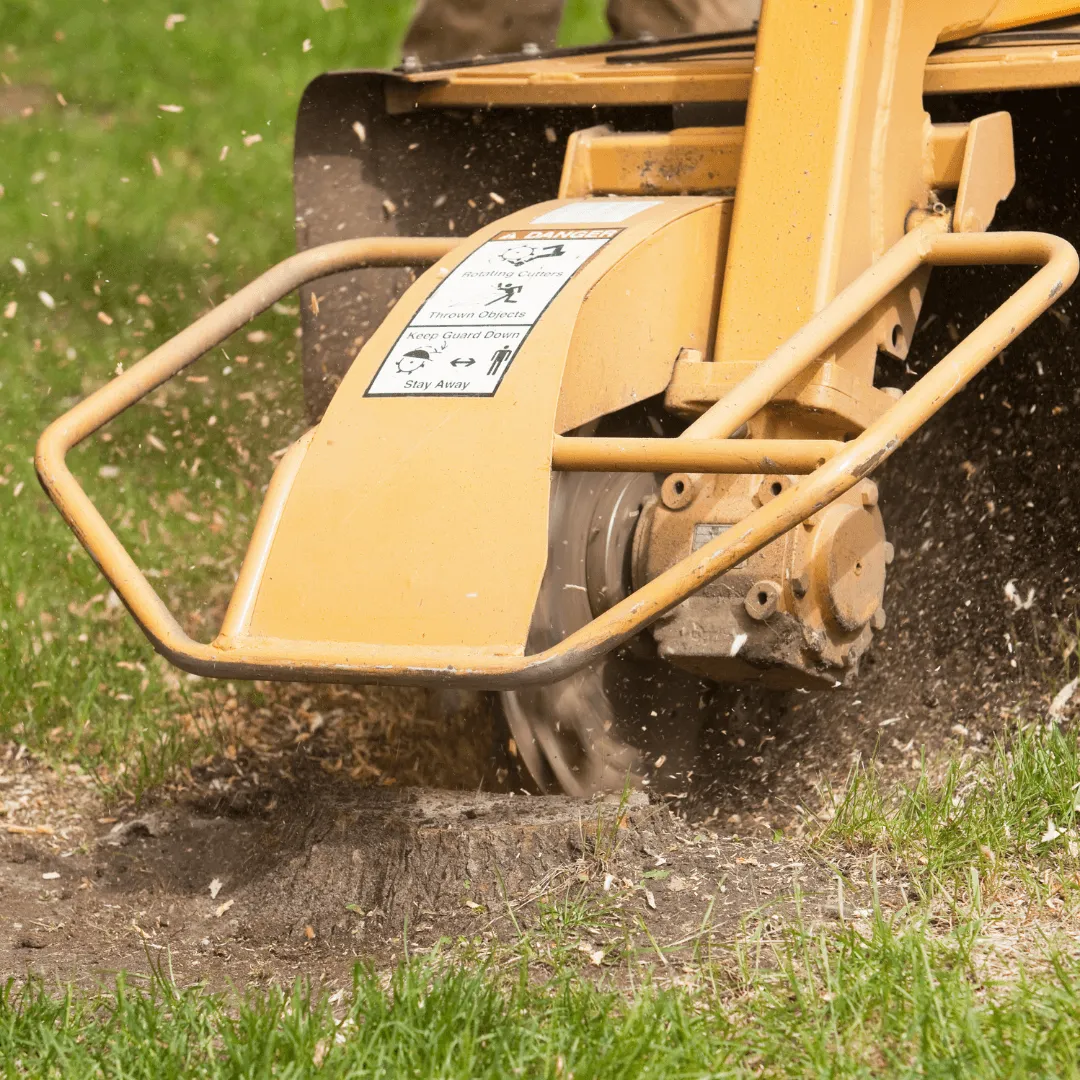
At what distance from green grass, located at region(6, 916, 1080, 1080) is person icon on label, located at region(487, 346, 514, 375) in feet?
2.39

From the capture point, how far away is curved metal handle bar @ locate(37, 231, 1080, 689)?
74.4 inches

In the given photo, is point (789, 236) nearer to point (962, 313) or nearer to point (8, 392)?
point (962, 313)

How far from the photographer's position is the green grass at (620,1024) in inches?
68.7

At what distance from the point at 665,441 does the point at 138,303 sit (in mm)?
3363

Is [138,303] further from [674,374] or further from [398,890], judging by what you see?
[398,890]

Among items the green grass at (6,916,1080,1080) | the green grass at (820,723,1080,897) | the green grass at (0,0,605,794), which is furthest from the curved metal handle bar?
the green grass at (0,0,605,794)

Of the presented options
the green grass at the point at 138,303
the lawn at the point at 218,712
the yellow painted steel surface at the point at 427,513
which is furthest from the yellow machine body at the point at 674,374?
the green grass at the point at 138,303

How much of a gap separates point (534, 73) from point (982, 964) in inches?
65.7

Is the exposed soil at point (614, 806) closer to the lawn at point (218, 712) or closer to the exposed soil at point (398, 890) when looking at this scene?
the exposed soil at point (398, 890)

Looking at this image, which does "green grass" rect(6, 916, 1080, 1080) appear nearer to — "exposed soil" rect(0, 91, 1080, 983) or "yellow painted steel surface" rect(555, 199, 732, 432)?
"exposed soil" rect(0, 91, 1080, 983)

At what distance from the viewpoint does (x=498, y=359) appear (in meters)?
2.18

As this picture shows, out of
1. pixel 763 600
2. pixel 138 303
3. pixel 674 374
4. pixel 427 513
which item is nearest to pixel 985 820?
pixel 763 600

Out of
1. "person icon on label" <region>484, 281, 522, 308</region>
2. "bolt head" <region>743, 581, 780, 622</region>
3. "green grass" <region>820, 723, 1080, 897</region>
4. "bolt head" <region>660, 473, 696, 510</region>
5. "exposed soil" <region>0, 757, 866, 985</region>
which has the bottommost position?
"exposed soil" <region>0, 757, 866, 985</region>

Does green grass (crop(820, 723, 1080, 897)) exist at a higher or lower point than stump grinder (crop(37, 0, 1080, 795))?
lower
